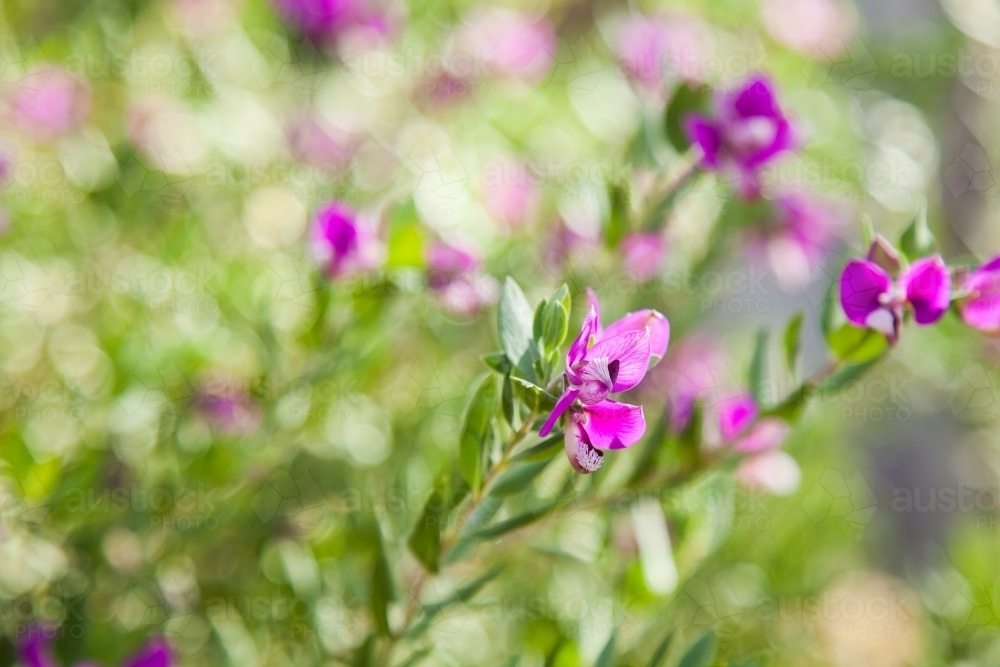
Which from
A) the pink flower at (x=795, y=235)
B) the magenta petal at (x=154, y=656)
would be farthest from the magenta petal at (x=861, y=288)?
the magenta petal at (x=154, y=656)

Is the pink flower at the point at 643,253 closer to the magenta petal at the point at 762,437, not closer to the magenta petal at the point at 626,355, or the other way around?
the magenta petal at the point at 762,437

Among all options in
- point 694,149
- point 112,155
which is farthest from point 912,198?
point 112,155

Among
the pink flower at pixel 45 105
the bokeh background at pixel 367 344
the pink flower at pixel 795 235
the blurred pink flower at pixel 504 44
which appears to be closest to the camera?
the bokeh background at pixel 367 344

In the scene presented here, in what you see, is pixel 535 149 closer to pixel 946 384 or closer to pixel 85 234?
pixel 85 234

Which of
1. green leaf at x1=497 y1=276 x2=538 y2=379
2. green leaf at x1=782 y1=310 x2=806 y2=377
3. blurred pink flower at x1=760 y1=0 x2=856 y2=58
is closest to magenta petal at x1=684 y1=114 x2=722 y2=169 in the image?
green leaf at x1=782 y1=310 x2=806 y2=377

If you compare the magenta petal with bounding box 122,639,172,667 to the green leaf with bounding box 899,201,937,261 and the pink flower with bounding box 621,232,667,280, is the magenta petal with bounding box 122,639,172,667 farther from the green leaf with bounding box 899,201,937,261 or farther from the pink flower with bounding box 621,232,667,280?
the green leaf with bounding box 899,201,937,261

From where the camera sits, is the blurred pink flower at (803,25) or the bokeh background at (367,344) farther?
the blurred pink flower at (803,25)
